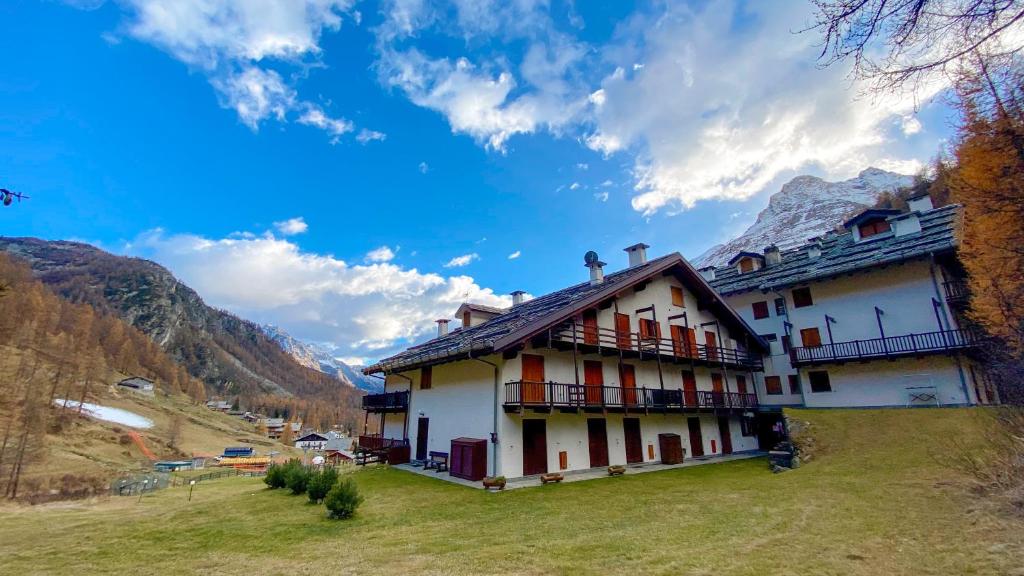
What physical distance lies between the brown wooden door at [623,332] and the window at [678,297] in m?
4.61

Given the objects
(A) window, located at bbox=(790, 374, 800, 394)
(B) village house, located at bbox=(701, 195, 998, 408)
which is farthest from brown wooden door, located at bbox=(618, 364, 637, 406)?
(A) window, located at bbox=(790, 374, 800, 394)

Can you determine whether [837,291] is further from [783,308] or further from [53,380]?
[53,380]

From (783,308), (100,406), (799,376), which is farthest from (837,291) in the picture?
(100,406)

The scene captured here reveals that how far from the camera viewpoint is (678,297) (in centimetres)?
2491

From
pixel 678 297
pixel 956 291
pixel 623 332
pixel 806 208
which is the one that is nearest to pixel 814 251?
pixel 956 291

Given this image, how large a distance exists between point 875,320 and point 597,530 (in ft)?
78.7

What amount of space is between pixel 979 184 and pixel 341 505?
19848mm

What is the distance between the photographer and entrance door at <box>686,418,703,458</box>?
23000 mm

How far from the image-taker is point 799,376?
87.9 feet

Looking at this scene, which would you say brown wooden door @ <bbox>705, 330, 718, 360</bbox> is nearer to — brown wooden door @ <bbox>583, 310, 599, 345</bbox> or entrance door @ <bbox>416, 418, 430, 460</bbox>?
brown wooden door @ <bbox>583, 310, 599, 345</bbox>

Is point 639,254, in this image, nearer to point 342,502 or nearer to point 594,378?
point 594,378

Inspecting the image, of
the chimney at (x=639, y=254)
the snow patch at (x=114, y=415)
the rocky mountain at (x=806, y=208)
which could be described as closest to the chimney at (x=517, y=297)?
the chimney at (x=639, y=254)

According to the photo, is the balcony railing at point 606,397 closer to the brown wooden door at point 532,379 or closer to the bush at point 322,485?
the brown wooden door at point 532,379

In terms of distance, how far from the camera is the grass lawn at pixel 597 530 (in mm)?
6965
